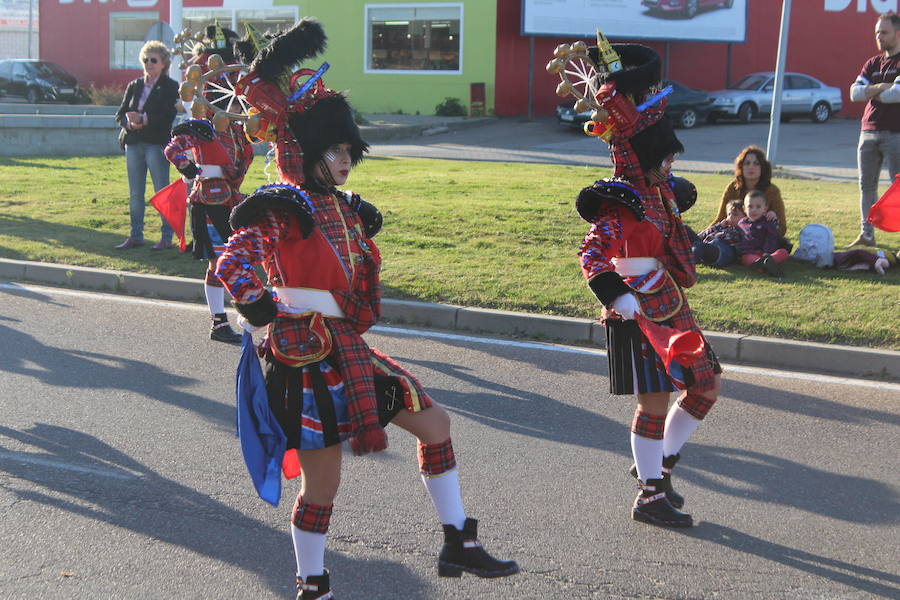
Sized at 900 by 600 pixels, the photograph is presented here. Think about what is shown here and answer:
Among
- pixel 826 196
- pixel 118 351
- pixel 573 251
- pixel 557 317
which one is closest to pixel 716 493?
pixel 557 317

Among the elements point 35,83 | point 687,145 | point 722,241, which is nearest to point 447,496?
point 722,241

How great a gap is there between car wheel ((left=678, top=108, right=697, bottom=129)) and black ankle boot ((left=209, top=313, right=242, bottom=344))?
70.2ft

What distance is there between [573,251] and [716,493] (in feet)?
17.6

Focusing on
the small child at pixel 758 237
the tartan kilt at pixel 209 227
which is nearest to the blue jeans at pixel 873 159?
the small child at pixel 758 237

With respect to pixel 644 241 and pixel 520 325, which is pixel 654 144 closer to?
pixel 644 241

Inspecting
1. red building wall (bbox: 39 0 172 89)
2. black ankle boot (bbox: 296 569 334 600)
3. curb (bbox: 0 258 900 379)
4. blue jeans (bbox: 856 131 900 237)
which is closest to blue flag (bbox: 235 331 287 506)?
black ankle boot (bbox: 296 569 334 600)

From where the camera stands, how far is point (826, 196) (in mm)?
12820

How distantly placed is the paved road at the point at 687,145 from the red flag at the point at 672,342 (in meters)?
13.1

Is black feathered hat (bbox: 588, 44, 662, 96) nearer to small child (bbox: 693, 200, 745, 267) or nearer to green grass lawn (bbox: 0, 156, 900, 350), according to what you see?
green grass lawn (bbox: 0, 156, 900, 350)

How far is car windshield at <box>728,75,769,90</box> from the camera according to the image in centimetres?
2841

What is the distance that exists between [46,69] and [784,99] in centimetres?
2326

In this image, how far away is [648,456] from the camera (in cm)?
429

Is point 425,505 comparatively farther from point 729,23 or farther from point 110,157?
point 729,23

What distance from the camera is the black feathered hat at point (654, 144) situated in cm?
405
